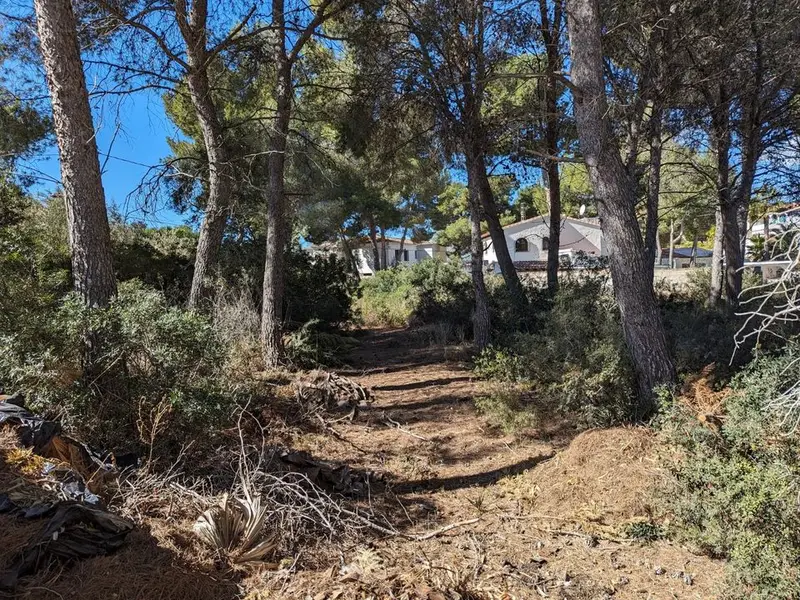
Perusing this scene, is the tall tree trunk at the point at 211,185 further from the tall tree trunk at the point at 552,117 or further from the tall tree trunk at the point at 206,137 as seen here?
the tall tree trunk at the point at 552,117

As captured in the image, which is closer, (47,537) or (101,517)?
(47,537)

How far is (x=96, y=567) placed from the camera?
2633mm

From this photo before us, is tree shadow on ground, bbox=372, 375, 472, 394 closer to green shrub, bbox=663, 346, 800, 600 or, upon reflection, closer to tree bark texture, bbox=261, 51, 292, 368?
tree bark texture, bbox=261, 51, 292, 368

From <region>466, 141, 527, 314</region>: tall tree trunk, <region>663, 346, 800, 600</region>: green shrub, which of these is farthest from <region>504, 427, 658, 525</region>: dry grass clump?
<region>466, 141, 527, 314</region>: tall tree trunk

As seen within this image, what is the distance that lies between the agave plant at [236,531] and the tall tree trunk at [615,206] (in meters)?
3.97

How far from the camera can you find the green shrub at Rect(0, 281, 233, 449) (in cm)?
393

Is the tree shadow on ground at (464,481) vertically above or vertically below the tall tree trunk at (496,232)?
below

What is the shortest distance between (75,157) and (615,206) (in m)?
5.54

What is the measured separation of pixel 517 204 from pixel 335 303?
31.0 metres

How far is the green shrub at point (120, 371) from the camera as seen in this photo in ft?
12.9

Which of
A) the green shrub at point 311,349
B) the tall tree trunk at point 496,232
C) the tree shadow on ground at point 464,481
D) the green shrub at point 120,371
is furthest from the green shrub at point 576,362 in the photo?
the green shrub at point 120,371

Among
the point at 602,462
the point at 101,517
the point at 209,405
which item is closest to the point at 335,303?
the point at 209,405

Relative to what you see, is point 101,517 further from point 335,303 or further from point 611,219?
point 335,303

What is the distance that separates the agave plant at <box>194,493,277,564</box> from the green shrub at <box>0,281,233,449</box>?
3.88 feet
